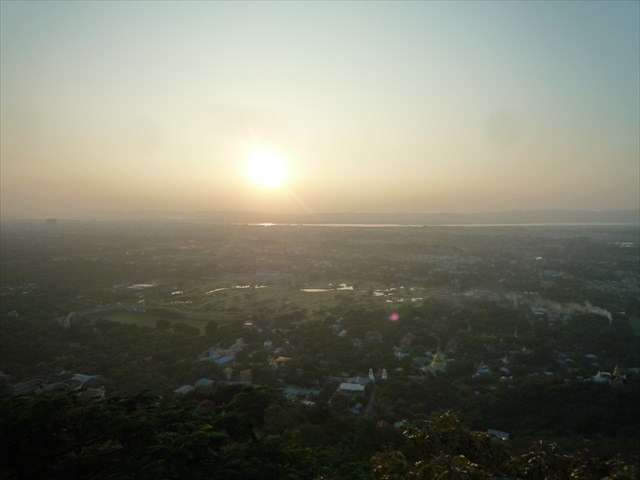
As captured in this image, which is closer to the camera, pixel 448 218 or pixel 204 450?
pixel 204 450

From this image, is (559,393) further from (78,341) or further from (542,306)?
(78,341)

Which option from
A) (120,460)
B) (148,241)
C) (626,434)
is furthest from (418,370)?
(148,241)

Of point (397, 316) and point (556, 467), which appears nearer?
point (556, 467)

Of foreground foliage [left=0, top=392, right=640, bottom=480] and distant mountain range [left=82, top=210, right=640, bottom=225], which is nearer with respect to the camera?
foreground foliage [left=0, top=392, right=640, bottom=480]

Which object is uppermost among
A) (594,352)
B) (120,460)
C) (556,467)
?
(556,467)

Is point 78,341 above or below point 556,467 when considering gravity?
below

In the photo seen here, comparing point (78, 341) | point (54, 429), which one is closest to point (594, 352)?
point (54, 429)

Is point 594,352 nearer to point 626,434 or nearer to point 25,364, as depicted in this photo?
point 626,434

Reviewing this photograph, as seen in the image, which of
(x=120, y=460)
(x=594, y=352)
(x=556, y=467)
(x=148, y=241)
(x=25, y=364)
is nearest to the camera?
(x=556, y=467)

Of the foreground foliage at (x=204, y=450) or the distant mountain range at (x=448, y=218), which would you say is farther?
the distant mountain range at (x=448, y=218)

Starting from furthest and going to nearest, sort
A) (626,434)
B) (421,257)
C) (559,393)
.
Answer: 1. (421,257)
2. (559,393)
3. (626,434)
